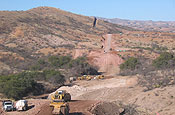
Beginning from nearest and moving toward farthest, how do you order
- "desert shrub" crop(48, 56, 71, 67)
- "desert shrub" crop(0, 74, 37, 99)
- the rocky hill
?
"desert shrub" crop(0, 74, 37, 99), "desert shrub" crop(48, 56, 71, 67), the rocky hill

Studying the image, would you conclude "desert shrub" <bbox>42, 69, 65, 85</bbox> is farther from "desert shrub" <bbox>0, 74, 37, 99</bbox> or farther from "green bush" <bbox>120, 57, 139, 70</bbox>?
"green bush" <bbox>120, 57, 139, 70</bbox>

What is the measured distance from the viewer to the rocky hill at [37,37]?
64625 mm

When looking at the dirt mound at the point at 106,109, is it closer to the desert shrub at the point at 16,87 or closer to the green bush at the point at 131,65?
the desert shrub at the point at 16,87

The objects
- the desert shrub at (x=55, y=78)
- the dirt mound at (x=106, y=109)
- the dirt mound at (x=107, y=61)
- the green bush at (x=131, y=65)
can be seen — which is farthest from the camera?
the dirt mound at (x=107, y=61)

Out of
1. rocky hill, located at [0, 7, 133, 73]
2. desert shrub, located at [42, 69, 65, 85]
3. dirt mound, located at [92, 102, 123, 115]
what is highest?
rocky hill, located at [0, 7, 133, 73]

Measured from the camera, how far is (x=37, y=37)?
292ft

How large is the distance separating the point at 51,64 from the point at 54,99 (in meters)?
40.1

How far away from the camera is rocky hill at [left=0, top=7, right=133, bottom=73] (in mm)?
64625

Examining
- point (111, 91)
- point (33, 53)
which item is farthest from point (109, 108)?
point (33, 53)

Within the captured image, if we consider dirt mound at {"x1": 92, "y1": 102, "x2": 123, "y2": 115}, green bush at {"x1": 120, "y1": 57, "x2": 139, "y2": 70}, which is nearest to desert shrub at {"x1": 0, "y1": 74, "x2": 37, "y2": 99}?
dirt mound at {"x1": 92, "y1": 102, "x2": 123, "y2": 115}

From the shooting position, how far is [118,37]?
83438mm

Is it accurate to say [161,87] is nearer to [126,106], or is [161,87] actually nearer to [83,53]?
[126,106]

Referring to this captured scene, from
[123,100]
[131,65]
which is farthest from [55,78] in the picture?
[123,100]

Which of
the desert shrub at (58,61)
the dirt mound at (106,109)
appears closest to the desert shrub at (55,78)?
the desert shrub at (58,61)
